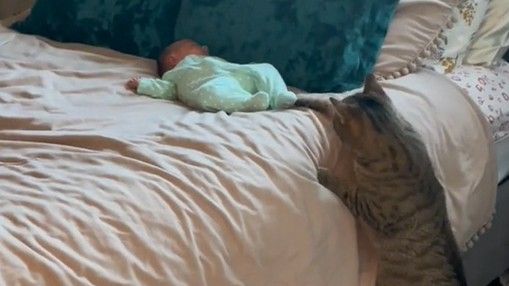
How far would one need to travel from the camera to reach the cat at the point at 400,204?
5.20ft

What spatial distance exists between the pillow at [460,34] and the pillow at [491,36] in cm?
4

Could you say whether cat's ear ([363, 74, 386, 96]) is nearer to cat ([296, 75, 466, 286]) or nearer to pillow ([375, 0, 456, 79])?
cat ([296, 75, 466, 286])

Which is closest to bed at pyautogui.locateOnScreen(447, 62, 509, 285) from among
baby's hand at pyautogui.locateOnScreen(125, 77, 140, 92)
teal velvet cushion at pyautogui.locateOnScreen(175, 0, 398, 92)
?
teal velvet cushion at pyautogui.locateOnScreen(175, 0, 398, 92)

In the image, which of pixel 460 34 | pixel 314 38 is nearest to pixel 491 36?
pixel 460 34

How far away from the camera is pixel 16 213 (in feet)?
4.19

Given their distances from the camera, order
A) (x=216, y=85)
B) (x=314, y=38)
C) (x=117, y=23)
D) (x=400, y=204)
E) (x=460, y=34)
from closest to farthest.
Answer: (x=400, y=204)
(x=216, y=85)
(x=314, y=38)
(x=460, y=34)
(x=117, y=23)

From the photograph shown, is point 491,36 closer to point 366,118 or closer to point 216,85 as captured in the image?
point 366,118

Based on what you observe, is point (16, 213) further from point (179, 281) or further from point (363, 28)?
point (363, 28)

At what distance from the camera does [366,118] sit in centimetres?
162

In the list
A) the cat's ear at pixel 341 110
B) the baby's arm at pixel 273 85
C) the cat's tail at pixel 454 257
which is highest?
the cat's ear at pixel 341 110

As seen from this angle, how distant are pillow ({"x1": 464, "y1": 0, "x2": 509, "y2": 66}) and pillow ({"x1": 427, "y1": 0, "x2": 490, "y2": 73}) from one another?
0.12 feet

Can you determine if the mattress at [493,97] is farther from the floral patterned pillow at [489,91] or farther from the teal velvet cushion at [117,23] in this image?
the teal velvet cushion at [117,23]

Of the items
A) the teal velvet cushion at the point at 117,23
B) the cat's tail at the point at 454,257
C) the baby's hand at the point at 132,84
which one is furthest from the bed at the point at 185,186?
the teal velvet cushion at the point at 117,23

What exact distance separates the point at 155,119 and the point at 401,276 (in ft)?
1.94
